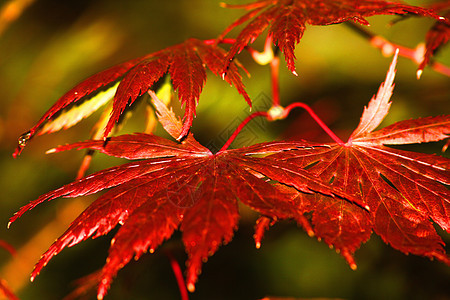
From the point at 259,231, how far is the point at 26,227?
174 centimetres

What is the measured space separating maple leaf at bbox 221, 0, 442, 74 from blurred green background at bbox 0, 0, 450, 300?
3.19 ft

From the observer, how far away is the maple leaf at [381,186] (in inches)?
17.8

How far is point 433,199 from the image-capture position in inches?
20.0

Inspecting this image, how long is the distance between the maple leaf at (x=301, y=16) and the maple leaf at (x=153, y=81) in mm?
57

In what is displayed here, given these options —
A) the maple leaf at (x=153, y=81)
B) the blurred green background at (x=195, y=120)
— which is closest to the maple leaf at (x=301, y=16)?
the maple leaf at (x=153, y=81)

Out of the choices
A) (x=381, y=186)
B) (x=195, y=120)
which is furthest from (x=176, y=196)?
(x=195, y=120)

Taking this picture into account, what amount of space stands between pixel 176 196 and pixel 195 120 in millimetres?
1254

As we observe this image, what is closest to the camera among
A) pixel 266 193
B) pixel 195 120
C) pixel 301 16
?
pixel 266 193

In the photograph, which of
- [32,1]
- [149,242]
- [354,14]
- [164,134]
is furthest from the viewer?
[32,1]

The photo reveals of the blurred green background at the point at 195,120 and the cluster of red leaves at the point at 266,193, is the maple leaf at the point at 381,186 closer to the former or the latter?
the cluster of red leaves at the point at 266,193

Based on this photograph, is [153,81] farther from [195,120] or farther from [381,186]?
[195,120]

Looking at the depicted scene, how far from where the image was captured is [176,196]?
47cm

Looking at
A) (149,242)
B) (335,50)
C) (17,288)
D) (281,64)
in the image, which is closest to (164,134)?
(281,64)

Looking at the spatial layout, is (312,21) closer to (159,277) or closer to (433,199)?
(433,199)
